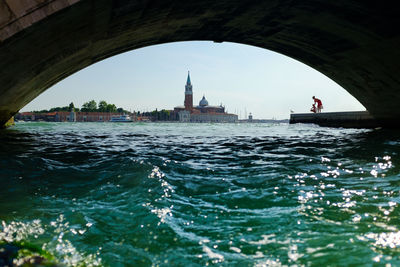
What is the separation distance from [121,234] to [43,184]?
141 inches

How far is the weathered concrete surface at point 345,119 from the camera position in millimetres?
28984

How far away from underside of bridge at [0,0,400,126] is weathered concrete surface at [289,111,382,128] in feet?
24.0

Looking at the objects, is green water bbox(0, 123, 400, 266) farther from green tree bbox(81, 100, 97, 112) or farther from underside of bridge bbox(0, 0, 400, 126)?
green tree bbox(81, 100, 97, 112)

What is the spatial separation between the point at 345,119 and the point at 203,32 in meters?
23.6

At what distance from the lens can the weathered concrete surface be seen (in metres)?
29.0

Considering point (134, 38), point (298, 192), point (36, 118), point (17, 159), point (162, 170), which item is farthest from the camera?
point (36, 118)

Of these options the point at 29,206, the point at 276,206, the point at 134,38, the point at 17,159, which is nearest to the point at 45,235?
the point at 29,206

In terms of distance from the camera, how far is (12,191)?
20.0 feet

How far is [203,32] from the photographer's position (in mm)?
17000

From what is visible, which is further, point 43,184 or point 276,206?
point 43,184

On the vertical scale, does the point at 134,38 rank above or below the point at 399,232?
above

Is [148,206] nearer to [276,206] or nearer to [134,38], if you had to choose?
[276,206]

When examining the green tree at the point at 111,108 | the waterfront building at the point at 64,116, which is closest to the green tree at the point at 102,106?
the green tree at the point at 111,108

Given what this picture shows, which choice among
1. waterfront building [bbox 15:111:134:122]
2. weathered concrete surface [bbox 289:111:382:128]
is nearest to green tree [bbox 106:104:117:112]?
waterfront building [bbox 15:111:134:122]
